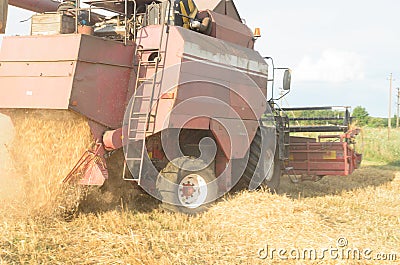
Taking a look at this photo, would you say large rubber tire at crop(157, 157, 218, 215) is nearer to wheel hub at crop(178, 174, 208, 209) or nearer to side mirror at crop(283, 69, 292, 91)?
wheel hub at crop(178, 174, 208, 209)

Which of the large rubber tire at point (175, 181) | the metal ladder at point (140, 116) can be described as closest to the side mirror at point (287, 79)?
the large rubber tire at point (175, 181)

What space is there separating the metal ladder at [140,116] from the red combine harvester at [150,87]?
12 mm

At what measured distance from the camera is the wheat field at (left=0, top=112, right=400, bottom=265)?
420 centimetres

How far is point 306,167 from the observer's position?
934 cm

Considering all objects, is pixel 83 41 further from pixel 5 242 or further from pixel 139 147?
pixel 5 242

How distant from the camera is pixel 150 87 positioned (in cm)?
579

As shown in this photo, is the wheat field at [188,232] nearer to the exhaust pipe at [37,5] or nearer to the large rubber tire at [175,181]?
the large rubber tire at [175,181]

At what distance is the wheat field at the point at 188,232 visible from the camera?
4.20 metres

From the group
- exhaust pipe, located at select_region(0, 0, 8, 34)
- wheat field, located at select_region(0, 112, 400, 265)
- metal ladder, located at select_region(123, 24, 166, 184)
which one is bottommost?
wheat field, located at select_region(0, 112, 400, 265)

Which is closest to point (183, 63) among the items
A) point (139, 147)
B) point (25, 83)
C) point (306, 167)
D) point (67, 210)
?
point (139, 147)

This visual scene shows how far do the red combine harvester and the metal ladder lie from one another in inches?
0.5

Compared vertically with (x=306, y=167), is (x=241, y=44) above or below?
above

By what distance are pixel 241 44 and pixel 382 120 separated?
49.7 metres

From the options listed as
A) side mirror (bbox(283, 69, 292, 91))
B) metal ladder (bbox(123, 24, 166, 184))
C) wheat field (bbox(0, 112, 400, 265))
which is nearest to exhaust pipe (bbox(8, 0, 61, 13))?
wheat field (bbox(0, 112, 400, 265))
